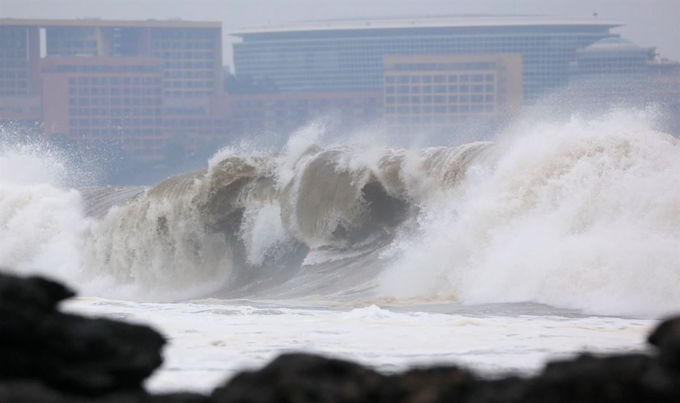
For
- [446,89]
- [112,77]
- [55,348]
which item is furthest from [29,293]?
[112,77]

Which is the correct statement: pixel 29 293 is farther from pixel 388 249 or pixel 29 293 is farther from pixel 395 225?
pixel 395 225

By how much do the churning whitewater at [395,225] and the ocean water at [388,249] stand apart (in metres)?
0.04

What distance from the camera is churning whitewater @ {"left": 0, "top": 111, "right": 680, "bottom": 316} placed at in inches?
715

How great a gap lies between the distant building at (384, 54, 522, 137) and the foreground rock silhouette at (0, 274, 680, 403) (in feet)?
501

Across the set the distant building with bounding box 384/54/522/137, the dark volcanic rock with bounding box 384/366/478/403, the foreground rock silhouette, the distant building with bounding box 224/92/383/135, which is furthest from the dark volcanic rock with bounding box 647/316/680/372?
the distant building with bounding box 224/92/383/135

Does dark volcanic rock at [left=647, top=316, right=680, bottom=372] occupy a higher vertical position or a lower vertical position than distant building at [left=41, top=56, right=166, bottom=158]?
lower

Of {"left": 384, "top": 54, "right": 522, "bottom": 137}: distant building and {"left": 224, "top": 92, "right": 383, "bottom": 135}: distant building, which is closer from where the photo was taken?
{"left": 384, "top": 54, "right": 522, "bottom": 137}: distant building

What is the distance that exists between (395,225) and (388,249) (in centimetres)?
115

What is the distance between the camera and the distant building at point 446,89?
160250 mm

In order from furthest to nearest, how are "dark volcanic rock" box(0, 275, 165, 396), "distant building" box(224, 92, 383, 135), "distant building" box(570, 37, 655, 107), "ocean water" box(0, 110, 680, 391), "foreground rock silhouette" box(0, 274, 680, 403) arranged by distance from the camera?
"distant building" box(224, 92, 383, 135) < "distant building" box(570, 37, 655, 107) < "ocean water" box(0, 110, 680, 391) < "dark volcanic rock" box(0, 275, 165, 396) < "foreground rock silhouette" box(0, 274, 680, 403)

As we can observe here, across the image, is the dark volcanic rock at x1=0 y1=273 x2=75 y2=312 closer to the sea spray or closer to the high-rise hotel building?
the sea spray

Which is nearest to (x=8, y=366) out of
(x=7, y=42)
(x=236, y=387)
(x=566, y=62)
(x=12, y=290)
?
(x=12, y=290)

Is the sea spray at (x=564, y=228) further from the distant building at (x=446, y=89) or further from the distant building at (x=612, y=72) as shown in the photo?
the distant building at (x=446, y=89)

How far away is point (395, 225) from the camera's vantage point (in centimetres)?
2547
